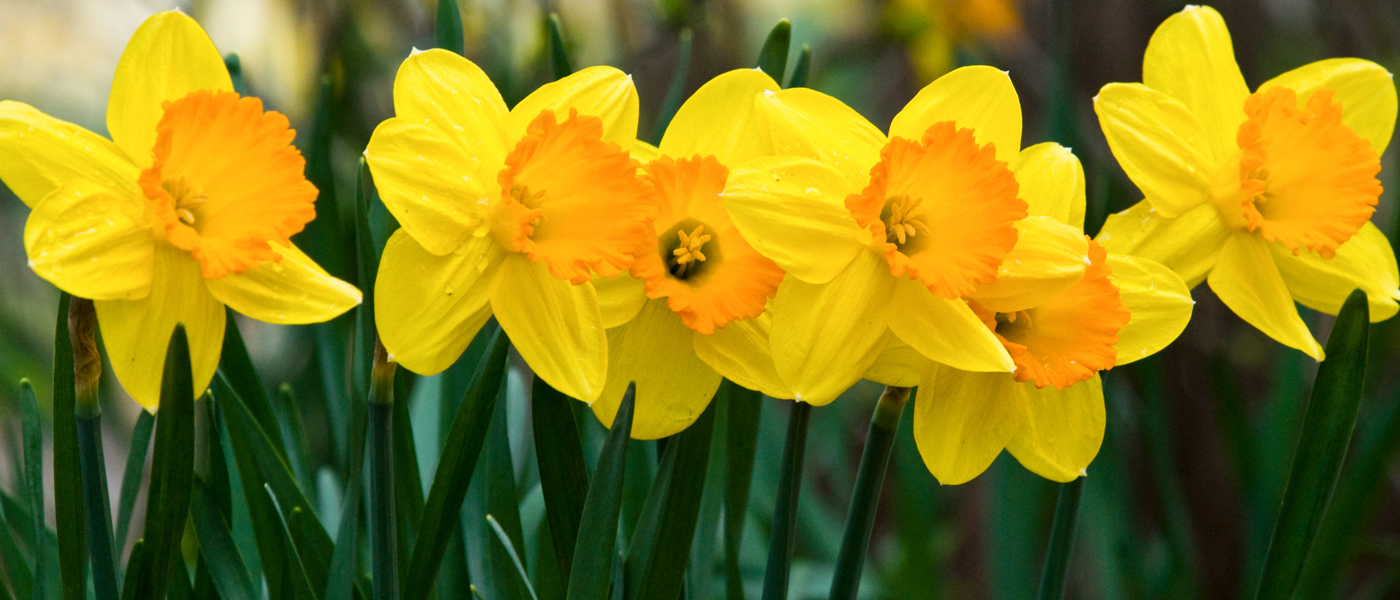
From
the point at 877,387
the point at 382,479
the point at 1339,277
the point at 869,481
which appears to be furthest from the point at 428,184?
the point at 877,387

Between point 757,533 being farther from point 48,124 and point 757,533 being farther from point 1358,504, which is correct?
point 48,124

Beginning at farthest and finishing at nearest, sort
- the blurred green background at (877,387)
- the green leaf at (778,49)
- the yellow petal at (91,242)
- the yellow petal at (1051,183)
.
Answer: the blurred green background at (877,387), the green leaf at (778,49), the yellow petal at (1051,183), the yellow petal at (91,242)

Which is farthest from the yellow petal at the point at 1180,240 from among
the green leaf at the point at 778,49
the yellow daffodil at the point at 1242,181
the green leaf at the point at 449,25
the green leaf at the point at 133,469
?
the green leaf at the point at 133,469

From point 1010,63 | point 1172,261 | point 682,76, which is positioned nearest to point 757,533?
point 682,76

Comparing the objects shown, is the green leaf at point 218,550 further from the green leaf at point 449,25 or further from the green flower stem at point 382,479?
the green leaf at point 449,25

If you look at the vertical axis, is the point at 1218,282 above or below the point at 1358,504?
above

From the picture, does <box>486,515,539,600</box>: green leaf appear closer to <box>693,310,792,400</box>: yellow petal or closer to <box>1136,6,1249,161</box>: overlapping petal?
<box>693,310,792,400</box>: yellow petal

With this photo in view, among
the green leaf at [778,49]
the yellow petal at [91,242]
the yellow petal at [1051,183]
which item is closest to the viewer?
the yellow petal at [91,242]
